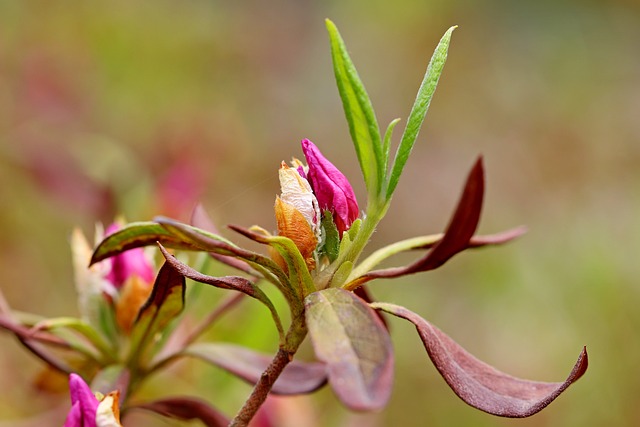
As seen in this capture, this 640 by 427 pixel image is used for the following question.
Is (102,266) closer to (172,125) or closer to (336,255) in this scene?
(336,255)

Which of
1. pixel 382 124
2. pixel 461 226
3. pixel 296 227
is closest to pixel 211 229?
pixel 296 227

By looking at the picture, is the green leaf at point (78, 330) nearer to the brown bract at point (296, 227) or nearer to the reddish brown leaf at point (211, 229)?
the reddish brown leaf at point (211, 229)

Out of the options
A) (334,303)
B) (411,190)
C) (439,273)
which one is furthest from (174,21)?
(334,303)

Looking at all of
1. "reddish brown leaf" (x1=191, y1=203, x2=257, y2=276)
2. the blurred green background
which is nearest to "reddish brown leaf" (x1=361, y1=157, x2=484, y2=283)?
"reddish brown leaf" (x1=191, y1=203, x2=257, y2=276)

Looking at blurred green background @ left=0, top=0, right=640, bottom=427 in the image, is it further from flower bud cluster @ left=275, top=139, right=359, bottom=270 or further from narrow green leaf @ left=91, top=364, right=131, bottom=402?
flower bud cluster @ left=275, top=139, right=359, bottom=270

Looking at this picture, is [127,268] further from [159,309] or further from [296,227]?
[296,227]
